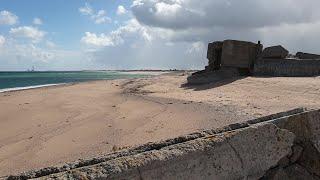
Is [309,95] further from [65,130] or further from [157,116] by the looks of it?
[65,130]

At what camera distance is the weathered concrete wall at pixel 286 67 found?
68.7 feet

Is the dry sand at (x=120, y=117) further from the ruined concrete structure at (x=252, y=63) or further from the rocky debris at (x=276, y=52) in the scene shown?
the rocky debris at (x=276, y=52)

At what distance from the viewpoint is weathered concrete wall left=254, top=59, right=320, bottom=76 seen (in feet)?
68.7

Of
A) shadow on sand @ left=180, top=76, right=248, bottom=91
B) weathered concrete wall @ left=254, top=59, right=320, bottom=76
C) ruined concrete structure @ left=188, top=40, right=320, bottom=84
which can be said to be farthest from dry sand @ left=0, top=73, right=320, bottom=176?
weathered concrete wall @ left=254, top=59, right=320, bottom=76

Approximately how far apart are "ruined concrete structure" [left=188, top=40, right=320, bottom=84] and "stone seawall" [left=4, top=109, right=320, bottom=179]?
16823mm

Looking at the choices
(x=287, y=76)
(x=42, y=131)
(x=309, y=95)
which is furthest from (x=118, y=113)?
(x=287, y=76)

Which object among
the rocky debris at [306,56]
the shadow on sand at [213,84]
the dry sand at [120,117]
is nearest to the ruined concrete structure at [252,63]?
the shadow on sand at [213,84]

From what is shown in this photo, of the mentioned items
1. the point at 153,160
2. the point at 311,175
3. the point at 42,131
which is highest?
the point at 153,160

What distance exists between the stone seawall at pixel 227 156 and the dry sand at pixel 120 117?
10.9 ft

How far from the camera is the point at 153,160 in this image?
11.5 ft

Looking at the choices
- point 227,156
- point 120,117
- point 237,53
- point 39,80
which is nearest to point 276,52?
point 237,53

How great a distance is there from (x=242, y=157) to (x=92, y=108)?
1102cm

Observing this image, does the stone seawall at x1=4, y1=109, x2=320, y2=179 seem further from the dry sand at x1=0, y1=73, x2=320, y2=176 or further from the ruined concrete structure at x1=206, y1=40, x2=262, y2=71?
the ruined concrete structure at x1=206, y1=40, x2=262, y2=71

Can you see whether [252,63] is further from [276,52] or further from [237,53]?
[276,52]
